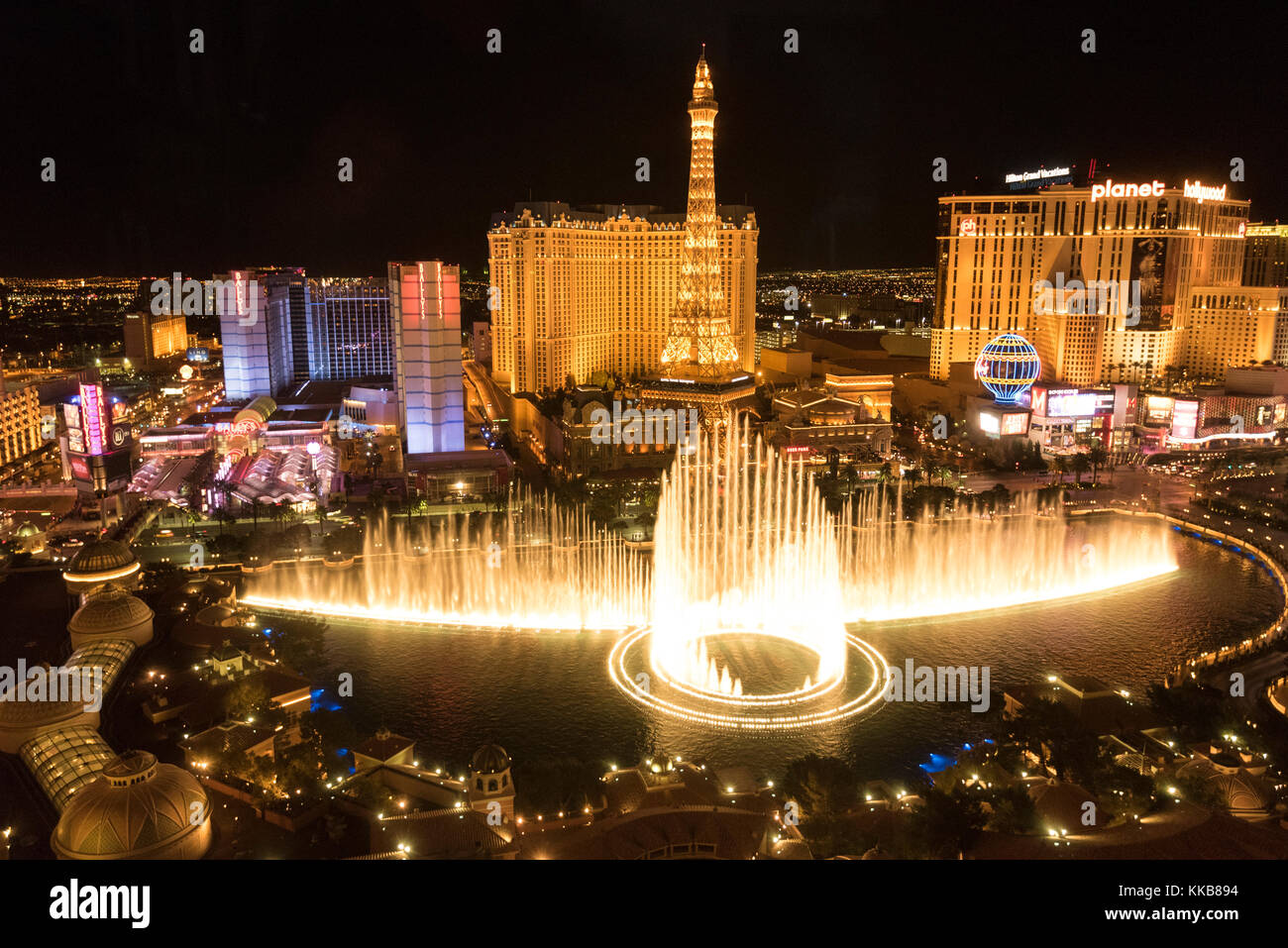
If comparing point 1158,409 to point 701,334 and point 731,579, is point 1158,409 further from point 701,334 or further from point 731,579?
point 731,579

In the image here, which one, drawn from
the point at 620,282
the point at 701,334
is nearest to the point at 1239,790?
the point at 701,334

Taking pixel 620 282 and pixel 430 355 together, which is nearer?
pixel 430 355

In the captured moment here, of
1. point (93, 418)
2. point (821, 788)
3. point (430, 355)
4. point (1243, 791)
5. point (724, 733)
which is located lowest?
point (724, 733)

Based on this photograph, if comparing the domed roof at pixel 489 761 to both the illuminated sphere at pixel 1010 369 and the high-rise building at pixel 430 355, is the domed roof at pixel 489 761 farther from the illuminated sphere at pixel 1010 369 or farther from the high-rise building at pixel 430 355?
the illuminated sphere at pixel 1010 369

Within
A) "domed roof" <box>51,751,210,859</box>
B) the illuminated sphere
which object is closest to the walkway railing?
the illuminated sphere

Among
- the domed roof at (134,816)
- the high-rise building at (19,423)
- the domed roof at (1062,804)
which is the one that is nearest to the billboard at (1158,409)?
the domed roof at (1062,804)

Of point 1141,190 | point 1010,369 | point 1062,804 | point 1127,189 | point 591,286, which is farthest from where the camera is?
point 591,286

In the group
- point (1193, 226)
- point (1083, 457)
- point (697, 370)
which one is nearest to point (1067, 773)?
point (1083, 457)
